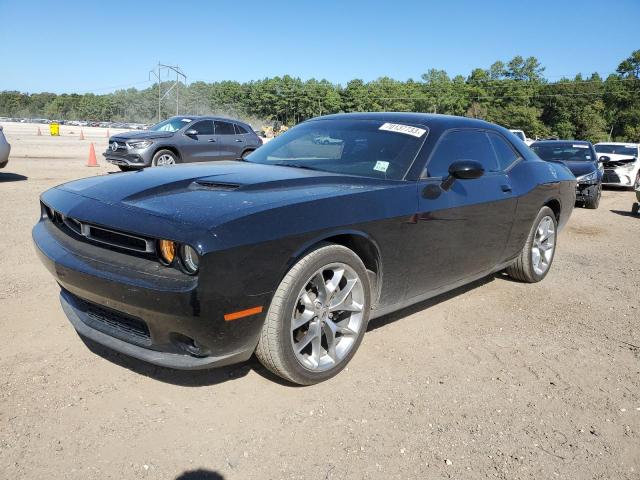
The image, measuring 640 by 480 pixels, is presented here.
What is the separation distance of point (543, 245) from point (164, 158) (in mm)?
9471

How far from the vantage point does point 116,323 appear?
2516 millimetres

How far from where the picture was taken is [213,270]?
2158mm

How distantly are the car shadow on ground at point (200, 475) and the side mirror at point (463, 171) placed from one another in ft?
7.33

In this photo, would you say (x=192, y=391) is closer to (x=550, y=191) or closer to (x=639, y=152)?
(x=550, y=191)

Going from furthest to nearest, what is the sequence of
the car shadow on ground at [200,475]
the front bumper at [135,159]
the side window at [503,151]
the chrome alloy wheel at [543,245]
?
the front bumper at [135,159]
the chrome alloy wheel at [543,245]
the side window at [503,151]
the car shadow on ground at [200,475]

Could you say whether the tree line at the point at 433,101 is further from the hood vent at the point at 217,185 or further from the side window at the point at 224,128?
the hood vent at the point at 217,185

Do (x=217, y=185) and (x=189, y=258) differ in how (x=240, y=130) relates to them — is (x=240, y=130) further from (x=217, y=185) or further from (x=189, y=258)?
(x=189, y=258)

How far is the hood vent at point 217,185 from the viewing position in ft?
9.04

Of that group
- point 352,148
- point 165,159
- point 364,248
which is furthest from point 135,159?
point 364,248

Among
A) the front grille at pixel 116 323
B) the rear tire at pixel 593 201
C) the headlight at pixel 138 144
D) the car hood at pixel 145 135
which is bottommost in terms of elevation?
the rear tire at pixel 593 201

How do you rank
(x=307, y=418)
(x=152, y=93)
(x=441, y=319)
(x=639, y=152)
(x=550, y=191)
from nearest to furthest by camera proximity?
1. (x=307, y=418)
2. (x=441, y=319)
3. (x=550, y=191)
4. (x=639, y=152)
5. (x=152, y=93)

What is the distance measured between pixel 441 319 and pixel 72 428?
2574mm

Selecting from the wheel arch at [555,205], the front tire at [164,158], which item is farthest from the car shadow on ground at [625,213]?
the front tire at [164,158]

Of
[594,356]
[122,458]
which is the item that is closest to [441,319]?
[594,356]
